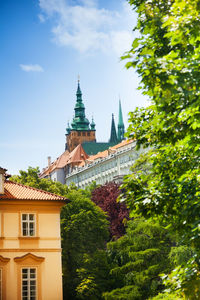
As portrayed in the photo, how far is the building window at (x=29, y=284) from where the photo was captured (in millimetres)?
33094

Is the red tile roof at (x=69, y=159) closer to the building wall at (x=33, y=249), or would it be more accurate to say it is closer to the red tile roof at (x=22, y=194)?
the red tile roof at (x=22, y=194)

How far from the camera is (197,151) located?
15.2 m

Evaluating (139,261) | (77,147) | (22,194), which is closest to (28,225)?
(22,194)

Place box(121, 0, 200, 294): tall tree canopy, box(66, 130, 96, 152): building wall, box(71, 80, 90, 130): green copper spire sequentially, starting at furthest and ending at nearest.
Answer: box(71, 80, 90, 130): green copper spire < box(66, 130, 96, 152): building wall < box(121, 0, 200, 294): tall tree canopy

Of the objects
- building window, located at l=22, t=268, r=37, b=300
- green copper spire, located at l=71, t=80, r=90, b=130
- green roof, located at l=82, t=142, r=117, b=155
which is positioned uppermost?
green copper spire, located at l=71, t=80, r=90, b=130

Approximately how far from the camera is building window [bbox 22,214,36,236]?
1363 inches

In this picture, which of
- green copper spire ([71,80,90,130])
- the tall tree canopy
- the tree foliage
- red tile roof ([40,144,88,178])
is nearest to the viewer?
the tall tree canopy

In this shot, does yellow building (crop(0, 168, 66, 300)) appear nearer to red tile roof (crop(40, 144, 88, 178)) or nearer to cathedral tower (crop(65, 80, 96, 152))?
red tile roof (crop(40, 144, 88, 178))

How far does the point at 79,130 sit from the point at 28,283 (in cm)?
15291

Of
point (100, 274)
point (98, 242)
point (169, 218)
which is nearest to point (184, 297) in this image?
point (169, 218)

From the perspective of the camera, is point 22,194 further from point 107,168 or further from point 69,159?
point 69,159

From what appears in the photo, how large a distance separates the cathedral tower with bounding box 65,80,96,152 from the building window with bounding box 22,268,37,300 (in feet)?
489

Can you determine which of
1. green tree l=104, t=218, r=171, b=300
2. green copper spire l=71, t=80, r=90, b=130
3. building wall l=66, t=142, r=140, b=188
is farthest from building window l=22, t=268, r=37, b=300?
green copper spire l=71, t=80, r=90, b=130

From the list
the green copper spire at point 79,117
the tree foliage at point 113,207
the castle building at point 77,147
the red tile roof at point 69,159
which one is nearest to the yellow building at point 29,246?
the tree foliage at point 113,207
